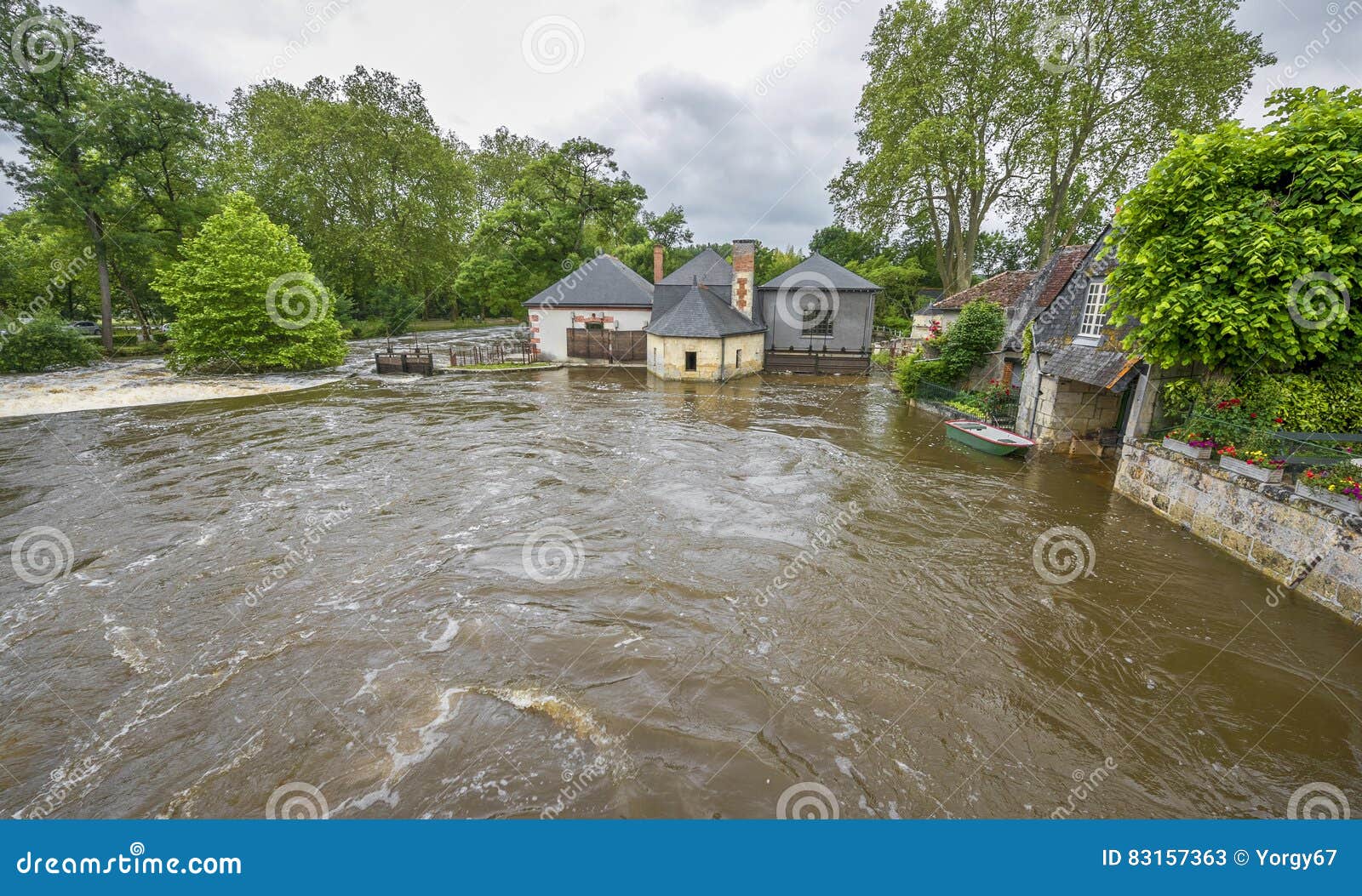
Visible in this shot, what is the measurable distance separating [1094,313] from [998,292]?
43.0 ft

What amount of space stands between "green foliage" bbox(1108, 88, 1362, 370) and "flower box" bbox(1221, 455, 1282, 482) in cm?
190

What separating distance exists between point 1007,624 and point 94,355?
41.6 metres

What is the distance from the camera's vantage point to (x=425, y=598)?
7902 millimetres

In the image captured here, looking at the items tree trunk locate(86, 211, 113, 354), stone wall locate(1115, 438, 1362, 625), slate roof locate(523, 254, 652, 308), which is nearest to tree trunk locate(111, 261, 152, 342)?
tree trunk locate(86, 211, 113, 354)

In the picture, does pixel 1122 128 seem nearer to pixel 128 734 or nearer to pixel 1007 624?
pixel 1007 624

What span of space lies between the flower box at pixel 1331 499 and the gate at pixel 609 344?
91.1ft

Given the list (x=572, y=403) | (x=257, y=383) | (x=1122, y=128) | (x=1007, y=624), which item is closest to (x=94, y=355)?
(x=257, y=383)

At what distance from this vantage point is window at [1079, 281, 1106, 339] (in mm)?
13461

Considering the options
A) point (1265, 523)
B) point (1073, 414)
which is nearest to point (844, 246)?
point (1073, 414)

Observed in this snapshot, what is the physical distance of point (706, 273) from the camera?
3397cm

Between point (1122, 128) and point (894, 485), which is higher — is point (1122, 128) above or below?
above

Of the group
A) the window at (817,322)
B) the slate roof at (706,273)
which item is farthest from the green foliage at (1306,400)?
the slate roof at (706,273)

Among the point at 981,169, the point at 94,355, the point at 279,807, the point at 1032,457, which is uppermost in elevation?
the point at 981,169

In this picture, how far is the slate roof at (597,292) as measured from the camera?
32.4 meters
